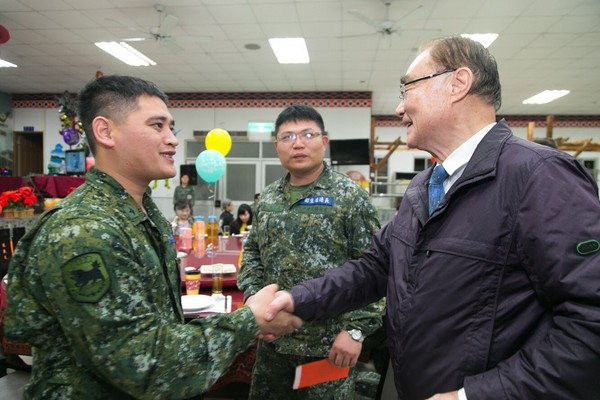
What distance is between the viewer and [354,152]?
865 centimetres

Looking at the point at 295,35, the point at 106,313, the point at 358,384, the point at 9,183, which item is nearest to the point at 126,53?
the point at 9,183

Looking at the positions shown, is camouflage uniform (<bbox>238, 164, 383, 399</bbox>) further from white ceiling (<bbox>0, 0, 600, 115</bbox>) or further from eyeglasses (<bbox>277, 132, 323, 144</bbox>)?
white ceiling (<bbox>0, 0, 600, 115</bbox>)

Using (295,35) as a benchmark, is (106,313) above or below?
below

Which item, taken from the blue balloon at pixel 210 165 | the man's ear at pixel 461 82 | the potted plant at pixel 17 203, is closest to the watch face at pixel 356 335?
the man's ear at pixel 461 82

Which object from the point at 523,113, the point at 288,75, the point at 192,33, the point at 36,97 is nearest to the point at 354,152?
the point at 288,75

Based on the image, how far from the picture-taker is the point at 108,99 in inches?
49.0

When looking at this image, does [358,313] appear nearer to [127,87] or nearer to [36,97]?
[127,87]

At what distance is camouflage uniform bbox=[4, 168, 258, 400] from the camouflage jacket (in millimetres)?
643

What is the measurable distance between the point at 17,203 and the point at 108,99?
19.3 ft

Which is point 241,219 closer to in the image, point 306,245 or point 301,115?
point 301,115

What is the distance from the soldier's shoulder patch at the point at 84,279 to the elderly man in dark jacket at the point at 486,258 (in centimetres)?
57

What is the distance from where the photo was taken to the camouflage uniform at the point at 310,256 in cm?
169

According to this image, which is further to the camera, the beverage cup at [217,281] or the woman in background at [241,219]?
the woman in background at [241,219]

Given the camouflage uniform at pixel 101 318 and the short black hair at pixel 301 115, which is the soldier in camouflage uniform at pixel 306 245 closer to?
the short black hair at pixel 301 115
